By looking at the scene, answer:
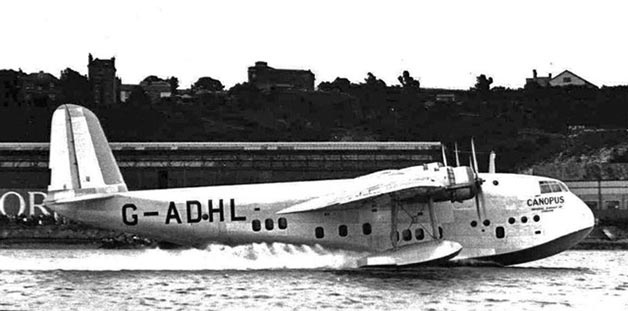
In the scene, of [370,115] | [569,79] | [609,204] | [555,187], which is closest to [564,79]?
[569,79]

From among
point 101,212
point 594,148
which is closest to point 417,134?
point 594,148

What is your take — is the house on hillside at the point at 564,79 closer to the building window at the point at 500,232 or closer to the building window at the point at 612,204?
the building window at the point at 612,204

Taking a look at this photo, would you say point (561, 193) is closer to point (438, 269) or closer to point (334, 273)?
point (438, 269)

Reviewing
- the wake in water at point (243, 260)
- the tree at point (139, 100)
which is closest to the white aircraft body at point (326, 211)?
the wake in water at point (243, 260)

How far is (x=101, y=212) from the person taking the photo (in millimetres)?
47062

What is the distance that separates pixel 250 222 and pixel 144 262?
4303mm

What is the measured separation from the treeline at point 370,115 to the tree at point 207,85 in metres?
5.76

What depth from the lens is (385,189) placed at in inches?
1778

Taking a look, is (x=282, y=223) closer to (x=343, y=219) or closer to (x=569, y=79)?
(x=343, y=219)

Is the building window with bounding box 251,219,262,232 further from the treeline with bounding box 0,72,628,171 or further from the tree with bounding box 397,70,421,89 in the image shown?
the tree with bounding box 397,70,421,89

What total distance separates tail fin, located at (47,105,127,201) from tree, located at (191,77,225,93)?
12037cm

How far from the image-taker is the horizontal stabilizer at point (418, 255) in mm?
45844

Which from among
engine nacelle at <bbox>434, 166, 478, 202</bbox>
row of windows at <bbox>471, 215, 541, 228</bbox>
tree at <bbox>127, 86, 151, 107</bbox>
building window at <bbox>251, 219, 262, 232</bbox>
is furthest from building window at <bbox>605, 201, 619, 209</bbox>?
tree at <bbox>127, 86, 151, 107</bbox>

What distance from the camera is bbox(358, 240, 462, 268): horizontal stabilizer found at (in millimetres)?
45844
